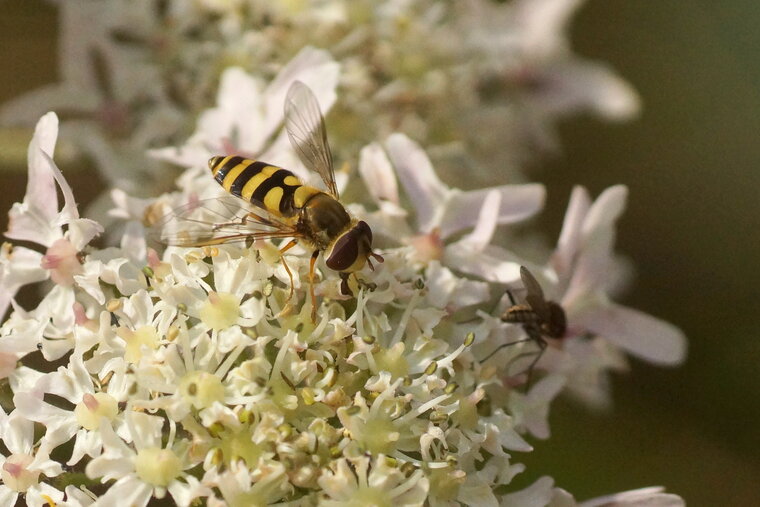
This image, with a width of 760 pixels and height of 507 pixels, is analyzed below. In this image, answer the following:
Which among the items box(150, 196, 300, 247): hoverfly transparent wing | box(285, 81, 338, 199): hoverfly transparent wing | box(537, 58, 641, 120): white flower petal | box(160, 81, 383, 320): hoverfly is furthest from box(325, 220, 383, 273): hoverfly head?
box(537, 58, 641, 120): white flower petal

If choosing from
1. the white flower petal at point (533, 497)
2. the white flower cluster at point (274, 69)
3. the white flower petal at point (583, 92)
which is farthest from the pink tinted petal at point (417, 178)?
the white flower petal at point (583, 92)

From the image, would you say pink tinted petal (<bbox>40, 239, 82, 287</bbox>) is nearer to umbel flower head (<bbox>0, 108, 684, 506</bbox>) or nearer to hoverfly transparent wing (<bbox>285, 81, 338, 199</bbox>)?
umbel flower head (<bbox>0, 108, 684, 506</bbox>)

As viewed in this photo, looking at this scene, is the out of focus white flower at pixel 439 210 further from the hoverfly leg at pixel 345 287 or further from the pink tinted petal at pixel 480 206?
the hoverfly leg at pixel 345 287

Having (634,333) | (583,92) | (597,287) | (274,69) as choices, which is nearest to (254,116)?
(274,69)

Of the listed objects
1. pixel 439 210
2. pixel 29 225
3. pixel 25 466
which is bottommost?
pixel 25 466

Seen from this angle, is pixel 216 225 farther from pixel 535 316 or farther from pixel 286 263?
pixel 535 316

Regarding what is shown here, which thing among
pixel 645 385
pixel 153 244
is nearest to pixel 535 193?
pixel 153 244
